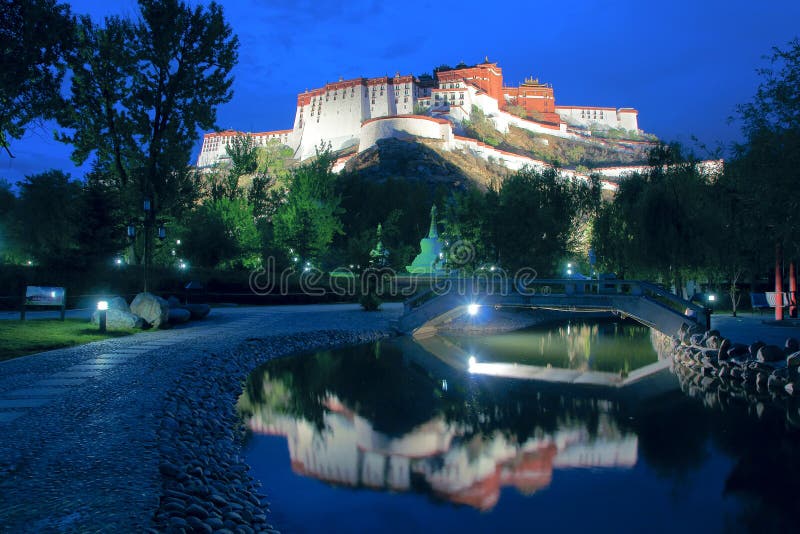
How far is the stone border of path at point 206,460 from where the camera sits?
6.11 meters

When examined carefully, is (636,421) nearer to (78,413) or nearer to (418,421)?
(418,421)

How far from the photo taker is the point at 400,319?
26766mm

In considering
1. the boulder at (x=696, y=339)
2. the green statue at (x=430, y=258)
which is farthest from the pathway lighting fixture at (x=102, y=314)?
the green statue at (x=430, y=258)

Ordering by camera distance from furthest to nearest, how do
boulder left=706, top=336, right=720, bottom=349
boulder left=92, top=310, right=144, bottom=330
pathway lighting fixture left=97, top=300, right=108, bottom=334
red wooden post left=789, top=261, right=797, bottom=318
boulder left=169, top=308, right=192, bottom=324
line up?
red wooden post left=789, top=261, right=797, bottom=318 → boulder left=169, top=308, right=192, bottom=324 → boulder left=92, top=310, right=144, bottom=330 → pathway lighting fixture left=97, top=300, right=108, bottom=334 → boulder left=706, top=336, right=720, bottom=349

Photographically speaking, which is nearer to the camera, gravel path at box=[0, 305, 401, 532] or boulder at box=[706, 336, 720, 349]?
gravel path at box=[0, 305, 401, 532]

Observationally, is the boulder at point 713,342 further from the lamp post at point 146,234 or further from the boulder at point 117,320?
the lamp post at point 146,234

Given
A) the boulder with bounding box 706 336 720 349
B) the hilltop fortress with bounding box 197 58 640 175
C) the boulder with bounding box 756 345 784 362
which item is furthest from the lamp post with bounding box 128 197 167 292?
the hilltop fortress with bounding box 197 58 640 175

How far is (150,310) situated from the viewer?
69.4 ft

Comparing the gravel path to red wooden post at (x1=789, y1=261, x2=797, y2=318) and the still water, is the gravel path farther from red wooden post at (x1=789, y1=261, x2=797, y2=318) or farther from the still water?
red wooden post at (x1=789, y1=261, x2=797, y2=318)

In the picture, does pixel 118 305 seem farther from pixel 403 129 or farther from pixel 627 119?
pixel 627 119

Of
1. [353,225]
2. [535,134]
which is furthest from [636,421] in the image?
[535,134]

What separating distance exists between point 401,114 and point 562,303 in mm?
95438

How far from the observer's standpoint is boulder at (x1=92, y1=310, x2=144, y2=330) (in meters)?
19.8

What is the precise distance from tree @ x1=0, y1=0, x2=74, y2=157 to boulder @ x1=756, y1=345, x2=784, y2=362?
1980cm
